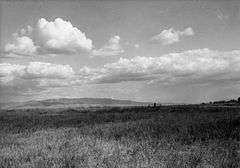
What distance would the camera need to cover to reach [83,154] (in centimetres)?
977

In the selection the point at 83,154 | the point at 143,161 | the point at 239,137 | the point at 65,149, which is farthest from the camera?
the point at 239,137

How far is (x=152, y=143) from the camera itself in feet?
38.2

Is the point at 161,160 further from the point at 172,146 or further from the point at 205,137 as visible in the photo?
the point at 205,137

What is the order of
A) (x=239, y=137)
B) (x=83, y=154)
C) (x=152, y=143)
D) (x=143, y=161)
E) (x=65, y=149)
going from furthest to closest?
(x=239, y=137), (x=152, y=143), (x=65, y=149), (x=83, y=154), (x=143, y=161)

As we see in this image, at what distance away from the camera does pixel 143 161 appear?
336 inches

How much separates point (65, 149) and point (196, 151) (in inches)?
188

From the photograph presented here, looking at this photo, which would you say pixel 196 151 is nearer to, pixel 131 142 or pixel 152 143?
pixel 152 143

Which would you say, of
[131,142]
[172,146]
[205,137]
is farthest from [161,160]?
[205,137]

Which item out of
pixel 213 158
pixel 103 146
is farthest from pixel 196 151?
pixel 103 146

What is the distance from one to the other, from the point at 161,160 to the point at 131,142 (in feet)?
11.8

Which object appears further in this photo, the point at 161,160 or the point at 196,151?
the point at 196,151

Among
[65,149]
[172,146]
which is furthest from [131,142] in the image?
[65,149]

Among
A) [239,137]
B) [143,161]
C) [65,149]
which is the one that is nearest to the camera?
[143,161]

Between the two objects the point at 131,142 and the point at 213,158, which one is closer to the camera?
the point at 213,158
